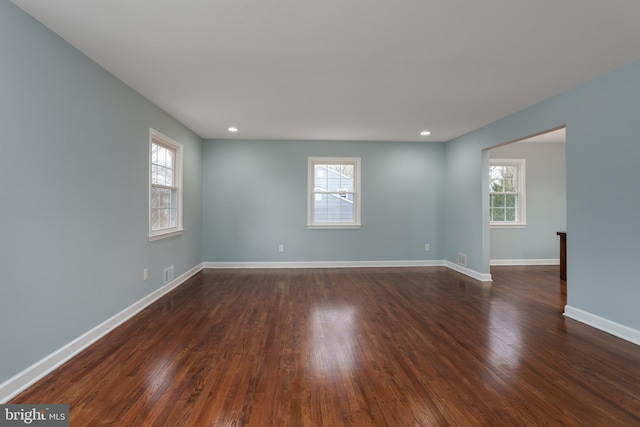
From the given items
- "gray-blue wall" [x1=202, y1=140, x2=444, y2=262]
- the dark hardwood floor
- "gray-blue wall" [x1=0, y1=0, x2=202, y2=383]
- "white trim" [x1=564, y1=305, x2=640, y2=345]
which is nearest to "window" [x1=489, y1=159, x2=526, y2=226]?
"gray-blue wall" [x1=202, y1=140, x2=444, y2=262]

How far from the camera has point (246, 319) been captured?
3.27m

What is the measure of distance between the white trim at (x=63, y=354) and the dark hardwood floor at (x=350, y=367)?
0.06 meters

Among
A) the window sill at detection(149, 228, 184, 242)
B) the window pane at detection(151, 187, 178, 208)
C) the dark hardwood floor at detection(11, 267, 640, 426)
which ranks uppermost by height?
the window pane at detection(151, 187, 178, 208)

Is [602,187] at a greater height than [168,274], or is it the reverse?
[602,187]

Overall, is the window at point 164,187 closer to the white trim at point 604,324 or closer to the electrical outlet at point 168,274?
the electrical outlet at point 168,274

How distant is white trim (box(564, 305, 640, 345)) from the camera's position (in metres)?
2.75

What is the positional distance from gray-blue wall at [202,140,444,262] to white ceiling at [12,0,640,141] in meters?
1.89

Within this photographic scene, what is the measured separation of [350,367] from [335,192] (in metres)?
4.15

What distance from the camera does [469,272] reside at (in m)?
5.35

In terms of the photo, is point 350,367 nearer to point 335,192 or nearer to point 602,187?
point 602,187

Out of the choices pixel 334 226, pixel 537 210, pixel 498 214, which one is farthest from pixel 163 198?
pixel 537 210

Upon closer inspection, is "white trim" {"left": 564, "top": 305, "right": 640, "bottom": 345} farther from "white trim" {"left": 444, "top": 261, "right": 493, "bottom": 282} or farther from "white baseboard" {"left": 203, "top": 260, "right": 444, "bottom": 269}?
"white baseboard" {"left": 203, "top": 260, "right": 444, "bottom": 269}

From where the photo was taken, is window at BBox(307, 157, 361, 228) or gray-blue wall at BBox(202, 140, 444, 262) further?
window at BBox(307, 157, 361, 228)

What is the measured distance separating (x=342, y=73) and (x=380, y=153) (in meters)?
3.31
